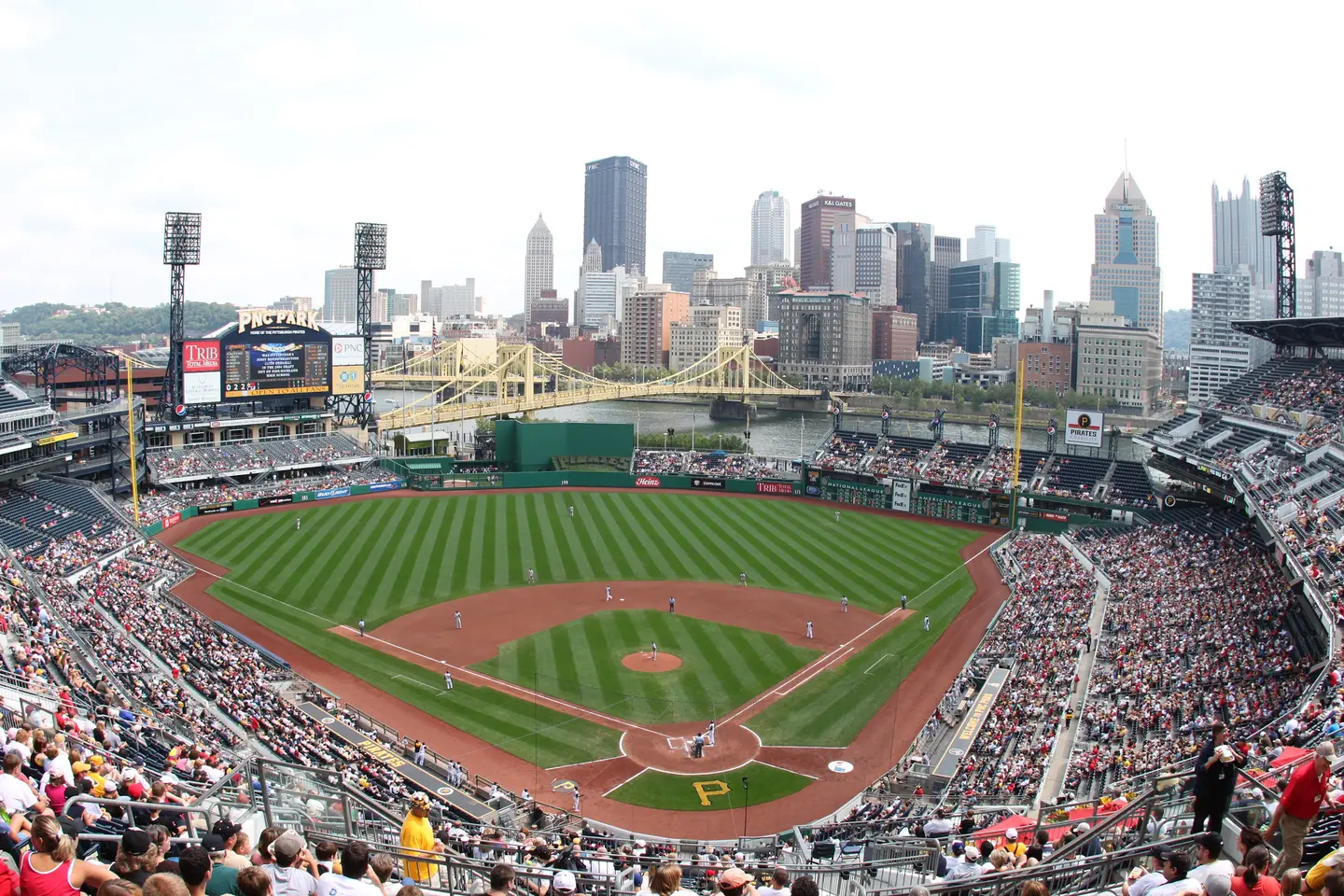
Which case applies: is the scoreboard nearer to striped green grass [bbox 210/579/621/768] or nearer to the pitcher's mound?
striped green grass [bbox 210/579/621/768]

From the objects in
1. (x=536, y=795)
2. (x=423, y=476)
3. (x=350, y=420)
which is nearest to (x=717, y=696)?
(x=536, y=795)

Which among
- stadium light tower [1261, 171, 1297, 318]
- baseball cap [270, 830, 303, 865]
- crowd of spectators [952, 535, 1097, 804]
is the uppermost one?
stadium light tower [1261, 171, 1297, 318]

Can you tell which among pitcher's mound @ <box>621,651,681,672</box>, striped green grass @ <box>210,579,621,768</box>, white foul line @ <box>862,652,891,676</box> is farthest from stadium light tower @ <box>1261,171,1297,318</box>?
striped green grass @ <box>210,579,621,768</box>

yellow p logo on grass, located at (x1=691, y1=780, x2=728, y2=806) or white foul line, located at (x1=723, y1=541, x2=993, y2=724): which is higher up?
white foul line, located at (x1=723, y1=541, x2=993, y2=724)

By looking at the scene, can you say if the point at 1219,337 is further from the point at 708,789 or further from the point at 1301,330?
the point at 708,789

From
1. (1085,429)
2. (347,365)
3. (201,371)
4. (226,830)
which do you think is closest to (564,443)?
(347,365)

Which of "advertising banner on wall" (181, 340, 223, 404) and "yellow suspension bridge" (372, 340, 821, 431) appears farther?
"yellow suspension bridge" (372, 340, 821, 431)

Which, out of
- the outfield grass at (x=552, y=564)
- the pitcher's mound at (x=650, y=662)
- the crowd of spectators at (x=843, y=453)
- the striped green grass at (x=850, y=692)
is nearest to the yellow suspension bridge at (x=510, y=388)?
the outfield grass at (x=552, y=564)
